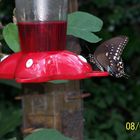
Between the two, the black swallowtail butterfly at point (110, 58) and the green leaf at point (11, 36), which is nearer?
the black swallowtail butterfly at point (110, 58)

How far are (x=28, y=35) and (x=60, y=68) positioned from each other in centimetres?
27

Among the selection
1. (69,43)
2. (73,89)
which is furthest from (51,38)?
(73,89)

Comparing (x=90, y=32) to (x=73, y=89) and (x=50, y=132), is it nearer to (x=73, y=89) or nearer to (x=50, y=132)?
(x=50, y=132)

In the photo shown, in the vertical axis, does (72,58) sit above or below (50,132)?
above

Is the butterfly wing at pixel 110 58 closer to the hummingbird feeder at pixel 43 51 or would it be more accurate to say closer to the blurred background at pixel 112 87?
the hummingbird feeder at pixel 43 51

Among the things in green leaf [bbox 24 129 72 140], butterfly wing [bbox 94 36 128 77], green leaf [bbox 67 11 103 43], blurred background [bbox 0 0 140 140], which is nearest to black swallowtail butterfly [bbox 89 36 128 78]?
butterfly wing [bbox 94 36 128 77]

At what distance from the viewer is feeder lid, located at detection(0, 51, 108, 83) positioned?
1.80 metres

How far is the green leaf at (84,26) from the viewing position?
2057mm

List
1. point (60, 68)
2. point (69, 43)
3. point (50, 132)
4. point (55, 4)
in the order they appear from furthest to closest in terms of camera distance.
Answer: point (69, 43) → point (55, 4) → point (50, 132) → point (60, 68)

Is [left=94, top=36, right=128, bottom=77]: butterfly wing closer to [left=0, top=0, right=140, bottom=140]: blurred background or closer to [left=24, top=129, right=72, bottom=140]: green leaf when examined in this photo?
[left=24, top=129, right=72, bottom=140]: green leaf

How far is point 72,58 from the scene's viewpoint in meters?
1.92

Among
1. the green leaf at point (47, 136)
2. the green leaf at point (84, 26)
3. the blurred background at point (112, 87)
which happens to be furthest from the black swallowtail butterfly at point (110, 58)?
the blurred background at point (112, 87)

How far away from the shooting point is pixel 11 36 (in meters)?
2.03

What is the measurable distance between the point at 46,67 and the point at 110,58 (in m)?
0.24
